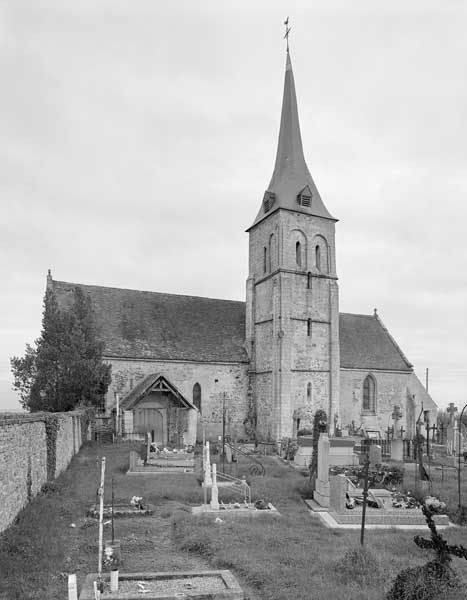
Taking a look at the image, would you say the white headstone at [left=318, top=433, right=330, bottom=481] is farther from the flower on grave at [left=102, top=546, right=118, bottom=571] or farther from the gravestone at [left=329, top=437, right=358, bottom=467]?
the flower on grave at [left=102, top=546, right=118, bottom=571]

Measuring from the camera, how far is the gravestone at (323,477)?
47.8ft

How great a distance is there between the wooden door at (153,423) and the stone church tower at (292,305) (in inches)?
249

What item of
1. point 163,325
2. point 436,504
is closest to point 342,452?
point 436,504

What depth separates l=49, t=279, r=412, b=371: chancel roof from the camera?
30.7m

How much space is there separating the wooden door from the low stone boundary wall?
873 cm

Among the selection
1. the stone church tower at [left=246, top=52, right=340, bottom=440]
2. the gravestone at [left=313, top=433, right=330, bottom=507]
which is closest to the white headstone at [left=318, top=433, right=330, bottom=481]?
the gravestone at [left=313, top=433, right=330, bottom=507]

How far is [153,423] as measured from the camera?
93.5ft

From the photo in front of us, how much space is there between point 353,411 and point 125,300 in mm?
16591

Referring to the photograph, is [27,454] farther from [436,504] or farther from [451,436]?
[451,436]

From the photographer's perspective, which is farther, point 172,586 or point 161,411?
point 161,411

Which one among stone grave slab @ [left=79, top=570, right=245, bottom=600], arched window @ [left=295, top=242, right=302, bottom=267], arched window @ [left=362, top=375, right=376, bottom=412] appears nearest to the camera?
stone grave slab @ [left=79, top=570, right=245, bottom=600]

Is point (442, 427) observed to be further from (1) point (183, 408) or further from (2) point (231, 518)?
(2) point (231, 518)

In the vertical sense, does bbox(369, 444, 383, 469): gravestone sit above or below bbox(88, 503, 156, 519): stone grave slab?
below

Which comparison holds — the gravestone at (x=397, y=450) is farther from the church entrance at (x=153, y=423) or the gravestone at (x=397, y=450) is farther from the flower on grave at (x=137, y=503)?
the flower on grave at (x=137, y=503)
